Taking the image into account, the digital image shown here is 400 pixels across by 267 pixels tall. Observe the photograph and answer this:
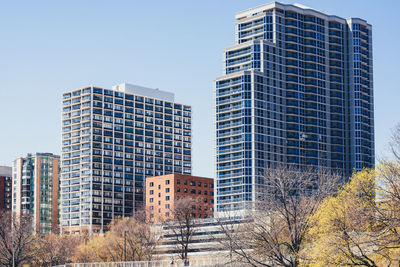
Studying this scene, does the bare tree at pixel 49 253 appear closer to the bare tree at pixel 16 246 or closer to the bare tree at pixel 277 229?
the bare tree at pixel 16 246

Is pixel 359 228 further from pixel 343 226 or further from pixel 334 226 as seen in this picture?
pixel 334 226

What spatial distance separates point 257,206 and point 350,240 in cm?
1827

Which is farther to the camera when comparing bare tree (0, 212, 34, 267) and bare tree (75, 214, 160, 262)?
bare tree (75, 214, 160, 262)

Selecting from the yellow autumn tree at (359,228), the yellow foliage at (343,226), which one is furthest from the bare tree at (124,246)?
the yellow autumn tree at (359,228)

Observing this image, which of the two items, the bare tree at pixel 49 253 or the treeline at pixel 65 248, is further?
the bare tree at pixel 49 253

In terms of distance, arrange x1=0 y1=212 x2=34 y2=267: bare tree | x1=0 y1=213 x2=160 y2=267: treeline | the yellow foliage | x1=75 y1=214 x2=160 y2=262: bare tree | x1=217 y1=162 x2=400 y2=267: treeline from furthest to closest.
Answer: x1=75 y1=214 x2=160 y2=262: bare tree
x1=0 y1=213 x2=160 y2=267: treeline
x1=0 y1=212 x2=34 y2=267: bare tree
the yellow foliage
x1=217 y1=162 x2=400 y2=267: treeline

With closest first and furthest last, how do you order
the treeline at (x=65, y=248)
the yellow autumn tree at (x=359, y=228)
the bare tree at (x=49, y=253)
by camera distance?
the yellow autumn tree at (x=359, y=228) < the treeline at (x=65, y=248) < the bare tree at (x=49, y=253)

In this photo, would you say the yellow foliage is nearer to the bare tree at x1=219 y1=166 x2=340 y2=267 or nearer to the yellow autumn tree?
the yellow autumn tree

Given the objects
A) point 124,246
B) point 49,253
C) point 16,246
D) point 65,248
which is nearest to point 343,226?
point 124,246

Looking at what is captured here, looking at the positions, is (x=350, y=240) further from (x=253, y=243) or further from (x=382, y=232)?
(x=253, y=243)

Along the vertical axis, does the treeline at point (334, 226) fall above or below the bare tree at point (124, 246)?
above

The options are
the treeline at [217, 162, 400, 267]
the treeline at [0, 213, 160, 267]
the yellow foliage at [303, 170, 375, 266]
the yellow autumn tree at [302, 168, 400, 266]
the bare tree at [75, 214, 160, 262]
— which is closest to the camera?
the yellow autumn tree at [302, 168, 400, 266]

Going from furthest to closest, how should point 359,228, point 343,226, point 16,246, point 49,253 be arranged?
point 49,253, point 16,246, point 343,226, point 359,228

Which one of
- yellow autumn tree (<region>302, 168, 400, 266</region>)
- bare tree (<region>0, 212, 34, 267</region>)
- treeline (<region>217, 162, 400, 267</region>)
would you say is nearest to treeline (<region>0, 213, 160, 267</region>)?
bare tree (<region>0, 212, 34, 267</region>)
